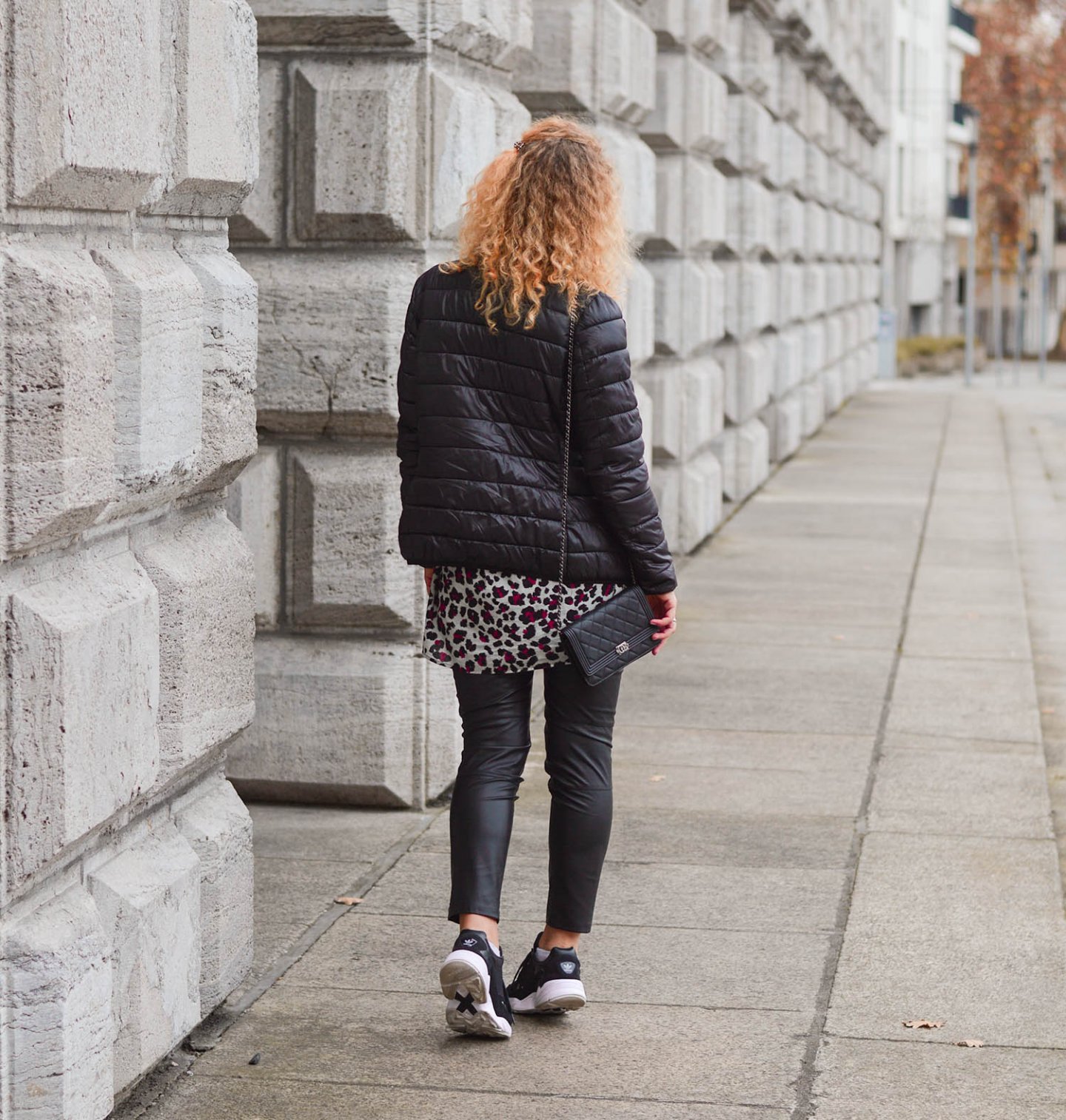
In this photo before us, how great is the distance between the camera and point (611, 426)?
409cm

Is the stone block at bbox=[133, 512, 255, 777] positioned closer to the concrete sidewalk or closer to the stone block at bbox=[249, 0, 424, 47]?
the concrete sidewalk

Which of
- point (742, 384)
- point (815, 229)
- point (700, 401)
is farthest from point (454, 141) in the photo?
point (815, 229)

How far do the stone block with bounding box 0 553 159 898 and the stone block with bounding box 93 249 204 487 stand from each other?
21 cm

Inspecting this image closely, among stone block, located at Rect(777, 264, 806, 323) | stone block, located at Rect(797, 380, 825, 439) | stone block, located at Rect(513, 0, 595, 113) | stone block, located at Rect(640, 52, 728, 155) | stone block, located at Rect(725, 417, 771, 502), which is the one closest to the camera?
stone block, located at Rect(513, 0, 595, 113)

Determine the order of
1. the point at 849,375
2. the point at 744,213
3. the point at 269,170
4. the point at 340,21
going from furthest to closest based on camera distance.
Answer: the point at 849,375 → the point at 744,213 → the point at 269,170 → the point at 340,21

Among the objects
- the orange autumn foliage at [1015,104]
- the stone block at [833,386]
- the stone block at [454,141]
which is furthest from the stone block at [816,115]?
the orange autumn foliage at [1015,104]

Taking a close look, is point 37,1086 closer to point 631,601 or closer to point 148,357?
point 148,357

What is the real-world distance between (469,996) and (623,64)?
19.6ft

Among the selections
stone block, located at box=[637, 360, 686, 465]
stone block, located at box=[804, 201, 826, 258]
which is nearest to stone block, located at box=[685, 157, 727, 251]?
stone block, located at box=[637, 360, 686, 465]

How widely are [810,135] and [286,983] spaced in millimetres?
18232

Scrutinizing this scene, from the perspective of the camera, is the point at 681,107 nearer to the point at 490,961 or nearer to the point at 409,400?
the point at 409,400

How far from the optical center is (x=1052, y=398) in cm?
3384

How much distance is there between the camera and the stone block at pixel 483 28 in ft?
20.1

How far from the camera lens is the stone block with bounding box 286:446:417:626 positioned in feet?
20.4
